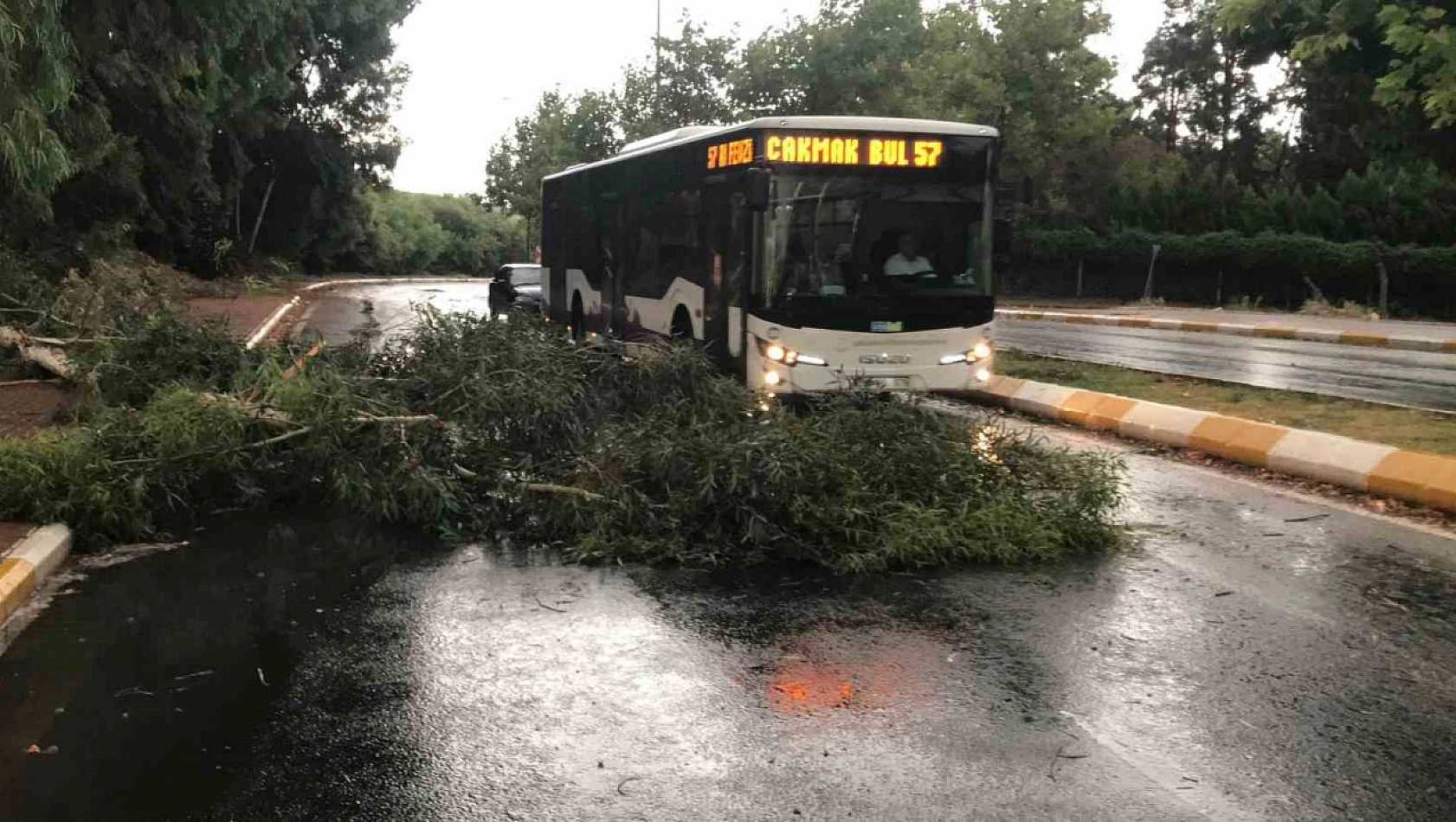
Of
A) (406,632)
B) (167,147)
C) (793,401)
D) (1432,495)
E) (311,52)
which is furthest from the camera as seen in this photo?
(311,52)

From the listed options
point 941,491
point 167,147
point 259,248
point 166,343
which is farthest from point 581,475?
point 259,248

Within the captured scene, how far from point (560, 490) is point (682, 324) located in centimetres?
620

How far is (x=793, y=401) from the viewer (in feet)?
42.6

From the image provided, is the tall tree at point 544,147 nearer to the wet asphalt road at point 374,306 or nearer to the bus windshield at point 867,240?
the wet asphalt road at point 374,306

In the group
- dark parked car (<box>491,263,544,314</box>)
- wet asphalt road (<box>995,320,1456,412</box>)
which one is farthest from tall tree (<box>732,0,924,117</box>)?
wet asphalt road (<box>995,320,1456,412</box>)

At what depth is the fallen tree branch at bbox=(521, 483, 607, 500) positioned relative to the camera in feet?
25.7

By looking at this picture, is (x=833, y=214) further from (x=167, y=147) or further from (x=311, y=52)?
(x=311, y=52)

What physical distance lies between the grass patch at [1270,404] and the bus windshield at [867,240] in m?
3.10

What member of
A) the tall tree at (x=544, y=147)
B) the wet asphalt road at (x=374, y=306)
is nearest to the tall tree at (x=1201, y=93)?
the tall tree at (x=544, y=147)

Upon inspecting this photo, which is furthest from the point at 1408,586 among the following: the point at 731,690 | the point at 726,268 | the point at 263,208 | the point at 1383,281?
the point at 263,208

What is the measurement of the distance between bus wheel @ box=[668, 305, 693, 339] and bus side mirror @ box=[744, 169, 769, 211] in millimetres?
2256

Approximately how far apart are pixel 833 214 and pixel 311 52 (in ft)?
95.5

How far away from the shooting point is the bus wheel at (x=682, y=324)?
13.7 m

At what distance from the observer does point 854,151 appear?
12.1 metres
